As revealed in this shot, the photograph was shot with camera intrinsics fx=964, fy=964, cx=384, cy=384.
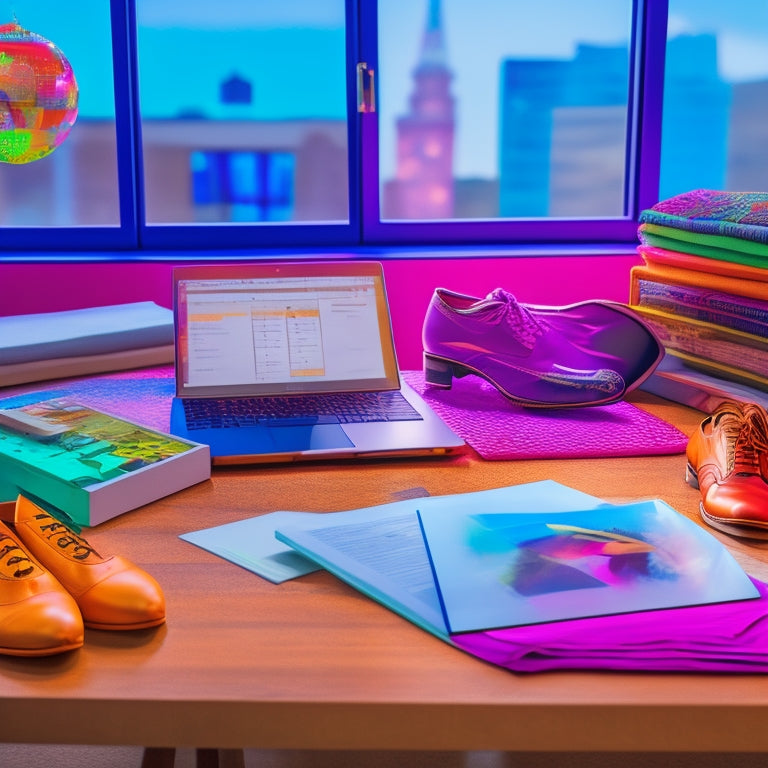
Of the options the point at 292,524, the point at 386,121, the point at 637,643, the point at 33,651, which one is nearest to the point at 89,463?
the point at 292,524

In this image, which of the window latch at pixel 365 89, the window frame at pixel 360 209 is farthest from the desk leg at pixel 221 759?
the window latch at pixel 365 89

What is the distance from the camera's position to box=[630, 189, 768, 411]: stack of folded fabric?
1.22 m

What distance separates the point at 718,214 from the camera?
1309 mm

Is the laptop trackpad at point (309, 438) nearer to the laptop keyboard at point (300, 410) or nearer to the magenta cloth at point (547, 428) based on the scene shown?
the laptop keyboard at point (300, 410)

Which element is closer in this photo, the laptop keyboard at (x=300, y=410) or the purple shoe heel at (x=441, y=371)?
the laptop keyboard at (x=300, y=410)

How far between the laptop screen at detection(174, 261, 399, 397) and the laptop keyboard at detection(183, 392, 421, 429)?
21 mm

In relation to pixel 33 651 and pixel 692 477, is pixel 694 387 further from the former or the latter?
pixel 33 651

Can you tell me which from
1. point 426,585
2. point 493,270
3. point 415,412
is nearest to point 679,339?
point 415,412

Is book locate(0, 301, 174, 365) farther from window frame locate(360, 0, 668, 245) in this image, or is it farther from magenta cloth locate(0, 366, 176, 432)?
window frame locate(360, 0, 668, 245)

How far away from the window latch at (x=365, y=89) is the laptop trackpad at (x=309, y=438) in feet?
5.64

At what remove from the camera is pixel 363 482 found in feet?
3.25

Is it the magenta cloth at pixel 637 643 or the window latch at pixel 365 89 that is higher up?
the window latch at pixel 365 89

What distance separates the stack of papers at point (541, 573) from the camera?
24.5 inches

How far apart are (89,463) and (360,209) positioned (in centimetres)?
194
